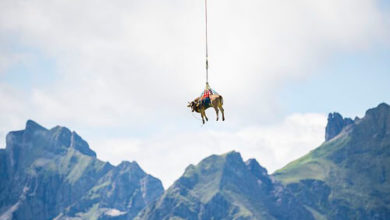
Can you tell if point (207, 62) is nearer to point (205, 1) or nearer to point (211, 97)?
point (211, 97)

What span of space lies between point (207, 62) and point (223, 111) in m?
7.65

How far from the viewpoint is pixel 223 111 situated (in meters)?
102

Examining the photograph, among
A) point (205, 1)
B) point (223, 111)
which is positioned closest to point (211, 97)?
point (223, 111)

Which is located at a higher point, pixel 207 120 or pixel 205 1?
pixel 205 1

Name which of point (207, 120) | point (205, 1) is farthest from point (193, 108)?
point (205, 1)

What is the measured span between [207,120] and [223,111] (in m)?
2.76

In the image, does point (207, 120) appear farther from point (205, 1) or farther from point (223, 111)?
point (205, 1)

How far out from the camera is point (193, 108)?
10481 cm

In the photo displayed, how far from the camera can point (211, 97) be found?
4055 inches

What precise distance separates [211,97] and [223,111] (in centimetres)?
286

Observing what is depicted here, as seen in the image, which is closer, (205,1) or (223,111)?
(205,1)

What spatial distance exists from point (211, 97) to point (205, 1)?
785 inches

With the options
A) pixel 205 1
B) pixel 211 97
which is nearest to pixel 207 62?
pixel 211 97

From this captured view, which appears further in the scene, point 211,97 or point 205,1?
point 211,97
